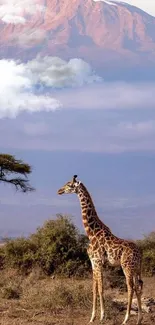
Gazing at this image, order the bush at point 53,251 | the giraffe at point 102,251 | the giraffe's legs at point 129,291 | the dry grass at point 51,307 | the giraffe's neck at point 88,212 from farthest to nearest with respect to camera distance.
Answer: the bush at point 53,251, the giraffe's neck at point 88,212, the dry grass at point 51,307, the giraffe at point 102,251, the giraffe's legs at point 129,291

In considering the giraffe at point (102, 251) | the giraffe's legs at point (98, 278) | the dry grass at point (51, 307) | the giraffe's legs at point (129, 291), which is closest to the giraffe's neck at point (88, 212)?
the giraffe at point (102, 251)

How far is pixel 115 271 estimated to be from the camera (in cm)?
2130

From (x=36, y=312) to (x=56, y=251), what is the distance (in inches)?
349

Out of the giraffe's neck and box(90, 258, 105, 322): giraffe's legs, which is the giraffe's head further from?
box(90, 258, 105, 322): giraffe's legs

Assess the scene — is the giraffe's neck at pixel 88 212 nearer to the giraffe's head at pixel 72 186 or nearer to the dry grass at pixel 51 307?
the giraffe's head at pixel 72 186

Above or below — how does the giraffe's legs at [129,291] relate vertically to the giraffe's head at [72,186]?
below

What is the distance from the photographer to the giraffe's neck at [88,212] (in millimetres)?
14375

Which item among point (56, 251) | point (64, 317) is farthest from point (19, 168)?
point (64, 317)

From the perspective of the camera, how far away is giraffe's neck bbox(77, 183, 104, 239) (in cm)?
1438

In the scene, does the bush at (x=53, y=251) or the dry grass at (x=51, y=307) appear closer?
the dry grass at (x=51, y=307)

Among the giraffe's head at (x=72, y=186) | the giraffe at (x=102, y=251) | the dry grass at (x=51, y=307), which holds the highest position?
the giraffe's head at (x=72, y=186)

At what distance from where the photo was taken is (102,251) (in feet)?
46.0

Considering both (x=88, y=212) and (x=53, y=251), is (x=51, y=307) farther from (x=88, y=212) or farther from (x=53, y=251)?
(x=53, y=251)

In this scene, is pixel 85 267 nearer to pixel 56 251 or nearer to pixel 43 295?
pixel 56 251
